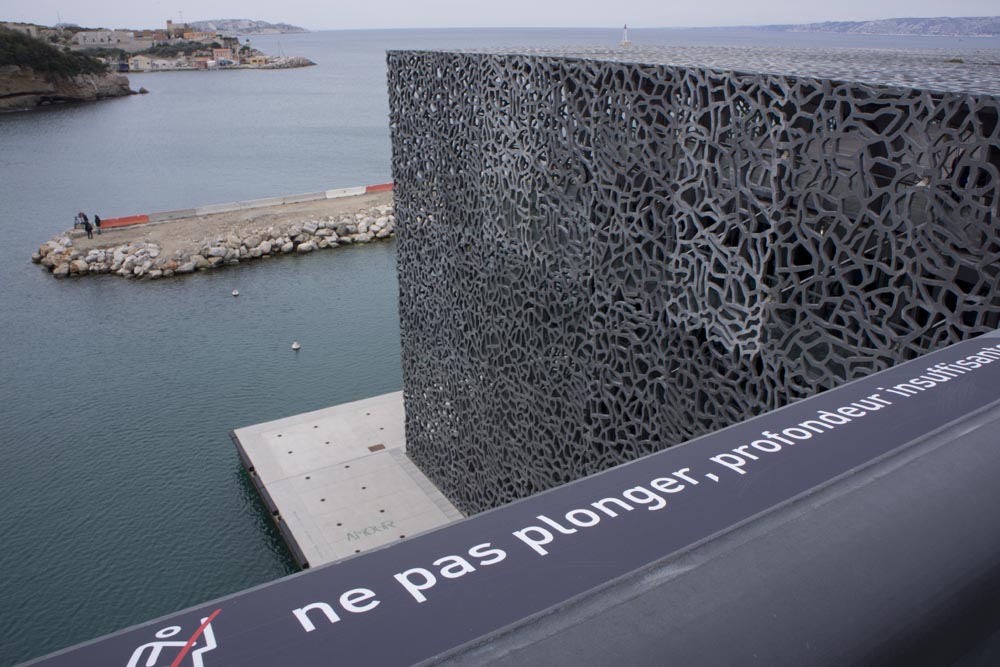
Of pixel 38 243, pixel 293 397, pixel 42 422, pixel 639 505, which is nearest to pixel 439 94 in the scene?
pixel 293 397

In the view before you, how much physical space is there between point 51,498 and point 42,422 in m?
4.37

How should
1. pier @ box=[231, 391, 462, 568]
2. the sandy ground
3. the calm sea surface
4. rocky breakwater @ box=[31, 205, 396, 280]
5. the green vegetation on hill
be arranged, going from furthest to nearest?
the green vegetation on hill
the sandy ground
rocky breakwater @ box=[31, 205, 396, 280]
pier @ box=[231, 391, 462, 568]
the calm sea surface

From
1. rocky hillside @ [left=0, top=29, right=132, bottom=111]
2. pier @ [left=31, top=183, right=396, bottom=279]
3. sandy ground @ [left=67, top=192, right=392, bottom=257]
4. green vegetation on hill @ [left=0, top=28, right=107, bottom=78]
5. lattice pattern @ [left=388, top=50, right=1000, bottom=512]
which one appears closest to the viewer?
lattice pattern @ [left=388, top=50, right=1000, bottom=512]

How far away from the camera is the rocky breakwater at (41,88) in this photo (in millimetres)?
92562

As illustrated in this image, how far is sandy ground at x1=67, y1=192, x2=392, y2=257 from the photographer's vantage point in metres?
38.1

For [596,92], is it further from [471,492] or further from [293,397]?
[293,397]

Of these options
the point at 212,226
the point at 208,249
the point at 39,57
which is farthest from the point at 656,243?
the point at 39,57

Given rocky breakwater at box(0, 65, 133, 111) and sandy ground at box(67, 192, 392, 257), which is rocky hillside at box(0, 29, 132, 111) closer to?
rocky breakwater at box(0, 65, 133, 111)

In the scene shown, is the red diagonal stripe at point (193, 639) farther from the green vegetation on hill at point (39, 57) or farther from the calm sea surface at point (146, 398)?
the green vegetation on hill at point (39, 57)

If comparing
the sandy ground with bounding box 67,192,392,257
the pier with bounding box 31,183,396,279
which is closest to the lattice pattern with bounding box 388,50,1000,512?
the pier with bounding box 31,183,396,279

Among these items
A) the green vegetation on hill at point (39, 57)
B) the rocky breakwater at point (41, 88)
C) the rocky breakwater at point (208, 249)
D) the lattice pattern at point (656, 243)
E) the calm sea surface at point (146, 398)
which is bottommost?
the calm sea surface at point (146, 398)

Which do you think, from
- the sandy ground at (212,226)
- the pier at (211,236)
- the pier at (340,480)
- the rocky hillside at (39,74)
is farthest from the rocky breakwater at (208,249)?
the rocky hillside at (39,74)

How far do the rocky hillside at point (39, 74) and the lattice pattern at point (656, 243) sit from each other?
9415 cm

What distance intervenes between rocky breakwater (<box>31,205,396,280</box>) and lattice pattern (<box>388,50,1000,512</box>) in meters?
22.1
